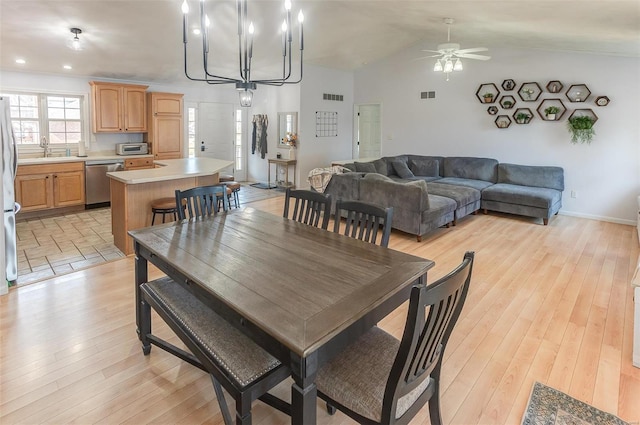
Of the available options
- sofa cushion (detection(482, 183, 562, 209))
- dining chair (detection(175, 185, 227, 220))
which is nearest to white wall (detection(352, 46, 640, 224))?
sofa cushion (detection(482, 183, 562, 209))

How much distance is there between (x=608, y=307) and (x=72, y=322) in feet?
14.1

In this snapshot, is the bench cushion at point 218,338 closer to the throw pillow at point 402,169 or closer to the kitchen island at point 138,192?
the kitchen island at point 138,192

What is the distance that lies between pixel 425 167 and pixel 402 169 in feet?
1.96

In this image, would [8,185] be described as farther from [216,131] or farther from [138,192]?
[216,131]

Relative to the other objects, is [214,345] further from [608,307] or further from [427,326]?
[608,307]

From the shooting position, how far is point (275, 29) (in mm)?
5605

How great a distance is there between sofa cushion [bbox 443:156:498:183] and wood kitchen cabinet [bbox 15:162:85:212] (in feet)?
21.7

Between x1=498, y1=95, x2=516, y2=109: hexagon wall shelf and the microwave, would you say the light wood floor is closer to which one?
x1=498, y1=95, x2=516, y2=109: hexagon wall shelf

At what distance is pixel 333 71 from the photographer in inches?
335

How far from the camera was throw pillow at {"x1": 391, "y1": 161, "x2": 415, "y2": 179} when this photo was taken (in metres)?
7.08

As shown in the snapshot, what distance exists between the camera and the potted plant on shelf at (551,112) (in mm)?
6180

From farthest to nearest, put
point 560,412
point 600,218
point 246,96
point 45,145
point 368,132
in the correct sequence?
point 368,132
point 45,145
point 600,218
point 246,96
point 560,412

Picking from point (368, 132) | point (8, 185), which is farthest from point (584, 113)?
point (8, 185)

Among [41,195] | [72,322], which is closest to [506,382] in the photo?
[72,322]
